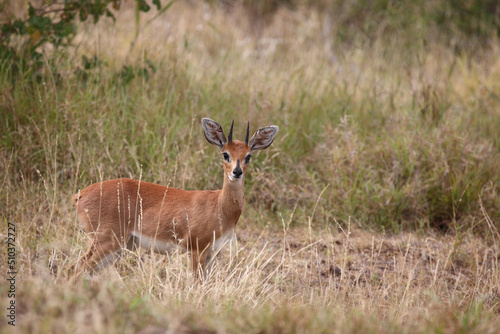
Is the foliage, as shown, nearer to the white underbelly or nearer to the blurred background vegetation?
the blurred background vegetation

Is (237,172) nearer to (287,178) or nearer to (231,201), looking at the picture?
(231,201)

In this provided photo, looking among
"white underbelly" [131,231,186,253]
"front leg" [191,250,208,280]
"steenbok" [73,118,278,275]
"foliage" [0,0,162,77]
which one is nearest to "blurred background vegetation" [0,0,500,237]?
"foliage" [0,0,162,77]

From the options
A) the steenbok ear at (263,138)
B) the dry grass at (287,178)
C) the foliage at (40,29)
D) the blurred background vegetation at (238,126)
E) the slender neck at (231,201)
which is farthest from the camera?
the foliage at (40,29)

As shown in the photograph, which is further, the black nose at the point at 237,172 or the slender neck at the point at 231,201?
the slender neck at the point at 231,201

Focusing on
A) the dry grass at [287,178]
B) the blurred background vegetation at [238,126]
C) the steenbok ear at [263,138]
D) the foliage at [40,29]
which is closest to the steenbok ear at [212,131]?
the steenbok ear at [263,138]

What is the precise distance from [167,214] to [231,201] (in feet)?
1.73

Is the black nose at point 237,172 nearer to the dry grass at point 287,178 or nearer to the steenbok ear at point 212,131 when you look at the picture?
the steenbok ear at point 212,131

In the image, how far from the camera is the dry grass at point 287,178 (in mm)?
4484

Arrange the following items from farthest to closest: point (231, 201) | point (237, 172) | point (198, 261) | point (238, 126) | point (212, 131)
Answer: point (238, 126) → point (212, 131) → point (231, 201) → point (198, 261) → point (237, 172)

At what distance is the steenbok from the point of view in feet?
15.4

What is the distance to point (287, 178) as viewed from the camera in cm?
675

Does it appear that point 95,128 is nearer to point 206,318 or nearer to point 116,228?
point 116,228

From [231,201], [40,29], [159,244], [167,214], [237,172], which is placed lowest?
[159,244]

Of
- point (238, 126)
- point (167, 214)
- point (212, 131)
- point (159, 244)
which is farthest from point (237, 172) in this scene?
point (238, 126)
